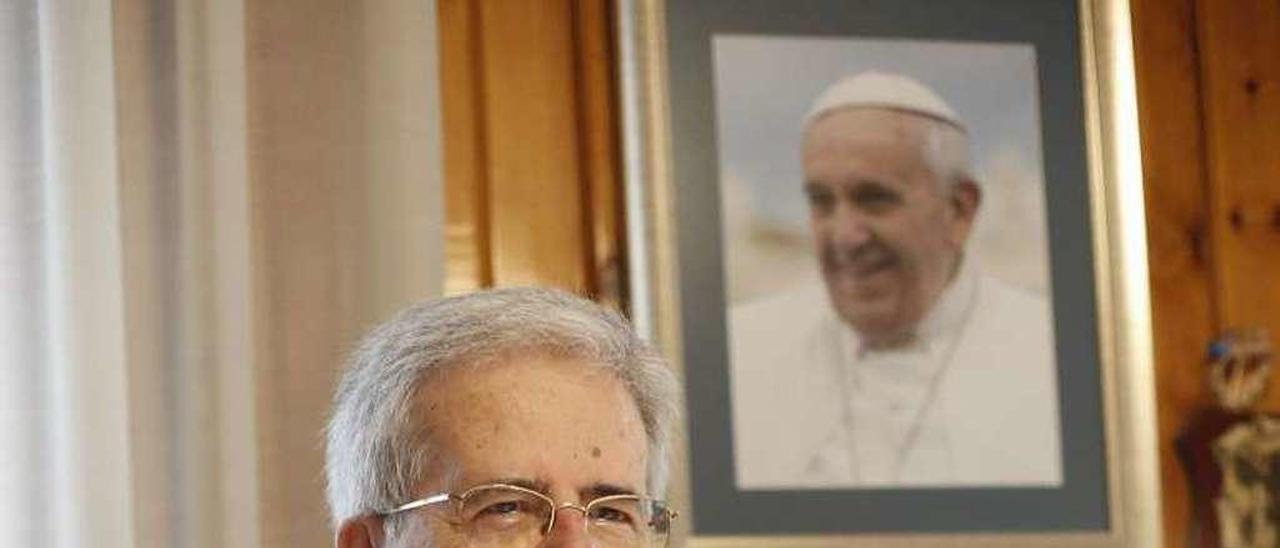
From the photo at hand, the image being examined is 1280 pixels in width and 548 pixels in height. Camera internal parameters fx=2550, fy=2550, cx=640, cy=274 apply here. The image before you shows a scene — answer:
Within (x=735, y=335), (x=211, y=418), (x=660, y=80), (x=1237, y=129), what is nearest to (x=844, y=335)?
(x=735, y=335)

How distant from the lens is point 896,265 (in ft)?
11.1

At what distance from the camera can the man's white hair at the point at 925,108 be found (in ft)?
11.1

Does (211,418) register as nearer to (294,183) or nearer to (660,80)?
(294,183)

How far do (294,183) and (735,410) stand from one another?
2.23 feet

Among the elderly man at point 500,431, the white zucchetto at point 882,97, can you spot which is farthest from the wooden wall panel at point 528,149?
the elderly man at point 500,431

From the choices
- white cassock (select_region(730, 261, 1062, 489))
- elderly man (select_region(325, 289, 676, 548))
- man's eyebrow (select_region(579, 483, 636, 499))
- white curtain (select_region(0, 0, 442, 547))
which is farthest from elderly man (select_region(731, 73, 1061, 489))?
man's eyebrow (select_region(579, 483, 636, 499))

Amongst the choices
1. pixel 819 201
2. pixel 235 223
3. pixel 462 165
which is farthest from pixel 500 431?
pixel 819 201

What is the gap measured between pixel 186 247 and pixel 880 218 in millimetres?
955

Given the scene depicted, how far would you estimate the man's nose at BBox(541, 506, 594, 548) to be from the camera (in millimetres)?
1985

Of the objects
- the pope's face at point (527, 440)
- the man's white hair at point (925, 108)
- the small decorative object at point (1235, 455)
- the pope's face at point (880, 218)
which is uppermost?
the man's white hair at point (925, 108)

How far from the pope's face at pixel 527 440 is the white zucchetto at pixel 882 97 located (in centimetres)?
133

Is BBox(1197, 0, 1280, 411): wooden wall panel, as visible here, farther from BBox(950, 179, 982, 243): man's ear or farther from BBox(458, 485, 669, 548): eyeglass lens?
BBox(458, 485, 669, 548): eyeglass lens

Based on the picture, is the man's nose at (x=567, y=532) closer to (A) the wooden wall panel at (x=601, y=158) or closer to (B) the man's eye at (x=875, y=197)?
(A) the wooden wall panel at (x=601, y=158)

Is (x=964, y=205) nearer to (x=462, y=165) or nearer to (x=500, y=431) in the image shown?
(x=462, y=165)
